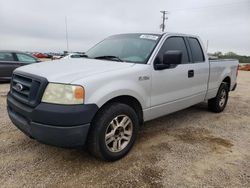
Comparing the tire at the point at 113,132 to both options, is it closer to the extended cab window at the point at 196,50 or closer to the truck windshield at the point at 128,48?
the truck windshield at the point at 128,48

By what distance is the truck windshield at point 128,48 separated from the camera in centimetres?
374

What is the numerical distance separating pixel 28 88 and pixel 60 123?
72cm

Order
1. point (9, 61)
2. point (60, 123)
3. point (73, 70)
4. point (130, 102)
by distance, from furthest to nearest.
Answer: point (9, 61) < point (130, 102) < point (73, 70) < point (60, 123)

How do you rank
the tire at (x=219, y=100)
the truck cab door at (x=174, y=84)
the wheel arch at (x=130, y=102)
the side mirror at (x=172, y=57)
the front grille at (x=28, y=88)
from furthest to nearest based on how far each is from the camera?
the tire at (x=219, y=100)
the truck cab door at (x=174, y=84)
the side mirror at (x=172, y=57)
the wheel arch at (x=130, y=102)
the front grille at (x=28, y=88)

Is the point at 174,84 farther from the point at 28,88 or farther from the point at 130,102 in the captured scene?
the point at 28,88

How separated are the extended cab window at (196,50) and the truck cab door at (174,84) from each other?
21 centimetres

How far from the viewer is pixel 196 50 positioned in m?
4.90

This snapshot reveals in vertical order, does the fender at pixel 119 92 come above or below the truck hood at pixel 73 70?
below

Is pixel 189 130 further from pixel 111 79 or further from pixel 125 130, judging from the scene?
pixel 111 79

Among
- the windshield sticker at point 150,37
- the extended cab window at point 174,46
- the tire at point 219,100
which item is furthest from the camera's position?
the tire at point 219,100

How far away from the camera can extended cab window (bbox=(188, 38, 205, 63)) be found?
188 inches

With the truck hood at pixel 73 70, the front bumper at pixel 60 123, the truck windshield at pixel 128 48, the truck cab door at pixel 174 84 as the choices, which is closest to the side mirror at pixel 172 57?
the truck cab door at pixel 174 84

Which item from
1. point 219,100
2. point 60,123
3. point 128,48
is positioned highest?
point 128,48

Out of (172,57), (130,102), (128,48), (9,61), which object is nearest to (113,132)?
(130,102)
